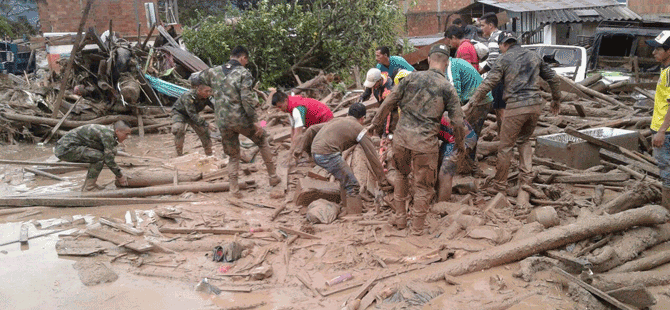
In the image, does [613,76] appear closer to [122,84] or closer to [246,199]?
[246,199]

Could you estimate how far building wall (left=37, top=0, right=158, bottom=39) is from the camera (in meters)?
20.7

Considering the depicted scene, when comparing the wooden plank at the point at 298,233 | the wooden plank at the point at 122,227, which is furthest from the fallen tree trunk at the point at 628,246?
the wooden plank at the point at 122,227

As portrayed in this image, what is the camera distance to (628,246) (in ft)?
16.1

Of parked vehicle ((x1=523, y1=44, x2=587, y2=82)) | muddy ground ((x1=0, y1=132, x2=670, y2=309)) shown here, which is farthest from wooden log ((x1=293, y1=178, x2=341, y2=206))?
parked vehicle ((x1=523, y1=44, x2=587, y2=82))

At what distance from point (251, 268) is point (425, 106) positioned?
99.5 inches

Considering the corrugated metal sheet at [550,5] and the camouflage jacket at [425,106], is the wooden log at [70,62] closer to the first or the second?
the camouflage jacket at [425,106]

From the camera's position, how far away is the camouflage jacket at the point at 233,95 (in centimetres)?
725

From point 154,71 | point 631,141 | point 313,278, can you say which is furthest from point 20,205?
point 631,141

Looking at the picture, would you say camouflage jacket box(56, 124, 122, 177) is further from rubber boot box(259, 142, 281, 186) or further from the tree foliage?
the tree foliage

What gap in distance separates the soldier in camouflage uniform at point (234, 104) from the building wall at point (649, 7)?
767 inches

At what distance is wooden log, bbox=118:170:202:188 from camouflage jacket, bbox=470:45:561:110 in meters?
4.64

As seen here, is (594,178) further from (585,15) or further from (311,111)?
(585,15)

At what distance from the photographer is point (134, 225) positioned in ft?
21.5

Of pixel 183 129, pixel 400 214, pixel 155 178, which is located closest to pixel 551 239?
pixel 400 214
